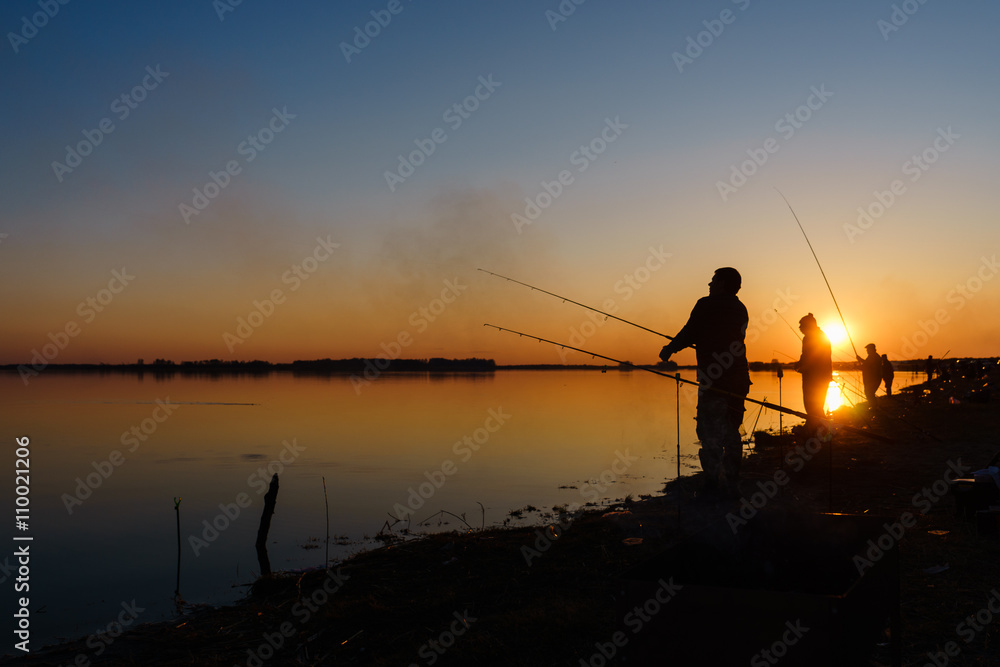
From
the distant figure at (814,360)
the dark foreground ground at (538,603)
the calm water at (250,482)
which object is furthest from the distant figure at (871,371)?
the dark foreground ground at (538,603)

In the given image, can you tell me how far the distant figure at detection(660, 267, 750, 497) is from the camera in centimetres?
824

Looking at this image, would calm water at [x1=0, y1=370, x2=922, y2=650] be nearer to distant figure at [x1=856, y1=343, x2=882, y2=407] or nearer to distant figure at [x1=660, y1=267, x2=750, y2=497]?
distant figure at [x1=660, y1=267, x2=750, y2=497]

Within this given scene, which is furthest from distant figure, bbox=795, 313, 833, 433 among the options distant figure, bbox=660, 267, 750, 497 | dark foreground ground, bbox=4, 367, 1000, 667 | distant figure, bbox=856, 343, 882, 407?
distant figure, bbox=856, 343, 882, 407

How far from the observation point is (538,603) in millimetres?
5578

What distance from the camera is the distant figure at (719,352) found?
324 inches

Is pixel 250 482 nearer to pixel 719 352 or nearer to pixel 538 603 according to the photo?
pixel 719 352

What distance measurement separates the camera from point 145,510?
1530 cm

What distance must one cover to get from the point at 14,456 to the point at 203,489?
1028 centimetres

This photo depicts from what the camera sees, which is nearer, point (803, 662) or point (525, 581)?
point (803, 662)

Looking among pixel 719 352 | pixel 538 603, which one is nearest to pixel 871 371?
pixel 719 352

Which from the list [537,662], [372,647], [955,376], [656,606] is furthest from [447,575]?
[955,376]

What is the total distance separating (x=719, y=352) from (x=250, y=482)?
1453 cm

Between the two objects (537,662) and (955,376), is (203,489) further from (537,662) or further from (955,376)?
(955,376)

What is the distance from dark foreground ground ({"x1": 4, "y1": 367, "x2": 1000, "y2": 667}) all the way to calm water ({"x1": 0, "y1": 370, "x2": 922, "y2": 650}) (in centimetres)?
256
